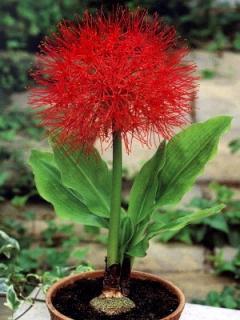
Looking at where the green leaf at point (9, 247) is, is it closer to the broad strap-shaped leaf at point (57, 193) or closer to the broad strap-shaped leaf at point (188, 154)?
the broad strap-shaped leaf at point (57, 193)

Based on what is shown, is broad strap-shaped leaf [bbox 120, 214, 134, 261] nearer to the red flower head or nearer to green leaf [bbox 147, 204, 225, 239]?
green leaf [bbox 147, 204, 225, 239]

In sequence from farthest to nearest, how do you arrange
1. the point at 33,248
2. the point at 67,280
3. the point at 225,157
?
1. the point at 225,157
2. the point at 33,248
3. the point at 67,280

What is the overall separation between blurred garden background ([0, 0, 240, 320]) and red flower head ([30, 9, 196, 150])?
0.82 ft

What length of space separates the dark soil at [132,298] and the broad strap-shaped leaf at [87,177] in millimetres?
209

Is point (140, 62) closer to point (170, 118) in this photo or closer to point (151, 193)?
point (170, 118)

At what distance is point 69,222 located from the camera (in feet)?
13.2

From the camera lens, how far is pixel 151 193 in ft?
6.31

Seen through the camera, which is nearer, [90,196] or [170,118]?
[170,118]

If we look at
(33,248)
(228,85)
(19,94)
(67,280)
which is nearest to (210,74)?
(228,85)

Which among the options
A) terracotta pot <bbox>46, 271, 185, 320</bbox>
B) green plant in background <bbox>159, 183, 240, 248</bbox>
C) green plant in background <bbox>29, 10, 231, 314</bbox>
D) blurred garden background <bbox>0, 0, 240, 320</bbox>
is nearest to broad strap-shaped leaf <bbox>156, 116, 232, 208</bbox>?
green plant in background <bbox>29, 10, 231, 314</bbox>

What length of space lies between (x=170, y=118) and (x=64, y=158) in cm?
28

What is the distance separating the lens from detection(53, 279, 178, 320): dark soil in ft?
6.28

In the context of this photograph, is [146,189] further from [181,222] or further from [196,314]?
[196,314]

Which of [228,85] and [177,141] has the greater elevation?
[177,141]
